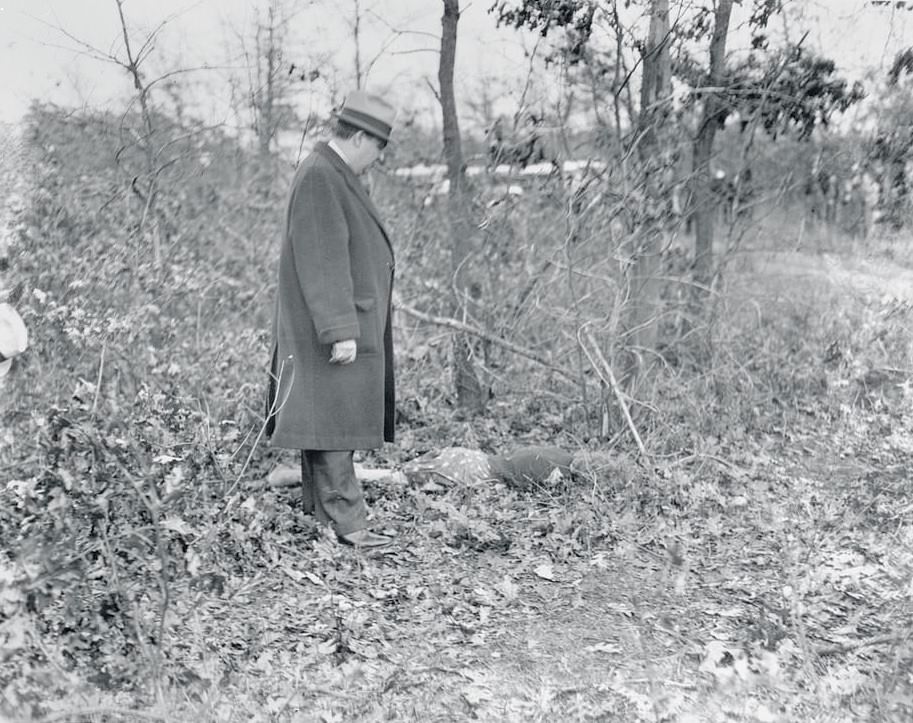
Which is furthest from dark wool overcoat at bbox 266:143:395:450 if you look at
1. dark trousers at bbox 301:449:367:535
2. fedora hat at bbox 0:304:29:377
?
fedora hat at bbox 0:304:29:377

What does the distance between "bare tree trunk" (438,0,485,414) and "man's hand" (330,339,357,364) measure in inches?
92.3

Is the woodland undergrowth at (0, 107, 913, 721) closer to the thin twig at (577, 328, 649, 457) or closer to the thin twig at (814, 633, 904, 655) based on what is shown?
the thin twig at (814, 633, 904, 655)

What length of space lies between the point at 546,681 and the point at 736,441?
3330 millimetres

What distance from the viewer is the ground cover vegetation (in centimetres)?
341

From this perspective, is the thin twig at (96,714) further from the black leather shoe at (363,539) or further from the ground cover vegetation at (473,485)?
the black leather shoe at (363,539)

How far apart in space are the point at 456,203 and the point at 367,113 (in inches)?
107

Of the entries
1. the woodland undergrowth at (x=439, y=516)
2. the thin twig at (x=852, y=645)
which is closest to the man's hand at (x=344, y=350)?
the woodland undergrowth at (x=439, y=516)

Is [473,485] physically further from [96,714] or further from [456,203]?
[96,714]

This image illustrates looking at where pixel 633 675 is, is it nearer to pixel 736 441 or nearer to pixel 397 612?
pixel 397 612

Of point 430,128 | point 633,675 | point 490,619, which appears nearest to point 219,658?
point 490,619

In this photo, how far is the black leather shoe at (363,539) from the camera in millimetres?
4664

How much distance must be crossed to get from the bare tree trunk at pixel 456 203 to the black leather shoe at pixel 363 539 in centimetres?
228

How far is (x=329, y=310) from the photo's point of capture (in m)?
4.40

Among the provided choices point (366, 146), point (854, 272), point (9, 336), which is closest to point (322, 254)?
point (366, 146)
